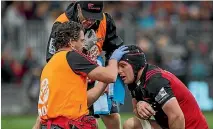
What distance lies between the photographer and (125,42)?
1822 cm

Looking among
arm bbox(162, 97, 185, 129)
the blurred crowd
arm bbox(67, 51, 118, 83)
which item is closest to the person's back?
arm bbox(162, 97, 185, 129)

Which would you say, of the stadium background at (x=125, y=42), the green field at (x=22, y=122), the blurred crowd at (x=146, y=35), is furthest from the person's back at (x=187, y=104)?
the blurred crowd at (x=146, y=35)

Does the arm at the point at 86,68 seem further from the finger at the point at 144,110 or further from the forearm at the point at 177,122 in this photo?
the forearm at the point at 177,122

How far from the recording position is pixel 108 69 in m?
7.47

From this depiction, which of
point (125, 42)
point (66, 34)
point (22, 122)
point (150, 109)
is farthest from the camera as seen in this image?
point (125, 42)

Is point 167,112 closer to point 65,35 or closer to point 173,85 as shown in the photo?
point 173,85

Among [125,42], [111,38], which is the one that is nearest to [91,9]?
[111,38]

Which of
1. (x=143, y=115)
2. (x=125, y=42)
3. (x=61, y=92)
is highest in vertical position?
(x=61, y=92)

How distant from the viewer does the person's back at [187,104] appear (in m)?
7.71

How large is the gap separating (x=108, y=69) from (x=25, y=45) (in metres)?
10.9

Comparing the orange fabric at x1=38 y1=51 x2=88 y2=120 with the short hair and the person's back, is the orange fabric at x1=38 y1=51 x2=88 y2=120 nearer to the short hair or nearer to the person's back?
the short hair

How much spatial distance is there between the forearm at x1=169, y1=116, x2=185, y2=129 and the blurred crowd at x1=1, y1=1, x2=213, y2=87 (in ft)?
34.5

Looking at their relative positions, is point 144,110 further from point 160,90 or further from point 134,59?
point 134,59

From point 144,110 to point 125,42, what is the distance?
10.5m
